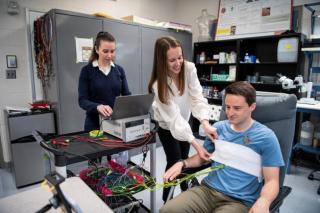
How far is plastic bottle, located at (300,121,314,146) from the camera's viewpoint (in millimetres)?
2914

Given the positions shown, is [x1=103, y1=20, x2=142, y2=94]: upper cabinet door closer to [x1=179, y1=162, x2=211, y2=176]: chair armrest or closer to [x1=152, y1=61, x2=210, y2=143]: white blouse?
[x1=152, y1=61, x2=210, y2=143]: white blouse

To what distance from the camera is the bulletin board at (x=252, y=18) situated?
3.20 meters

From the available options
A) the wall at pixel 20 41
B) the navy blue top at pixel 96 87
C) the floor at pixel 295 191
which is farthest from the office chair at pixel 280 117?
the wall at pixel 20 41

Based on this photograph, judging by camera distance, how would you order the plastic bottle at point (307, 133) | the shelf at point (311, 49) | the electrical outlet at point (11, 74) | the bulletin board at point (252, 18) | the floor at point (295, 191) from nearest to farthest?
the floor at point (295, 191), the shelf at point (311, 49), the electrical outlet at point (11, 74), the plastic bottle at point (307, 133), the bulletin board at point (252, 18)

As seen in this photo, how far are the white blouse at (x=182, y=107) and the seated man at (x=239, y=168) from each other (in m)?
0.24

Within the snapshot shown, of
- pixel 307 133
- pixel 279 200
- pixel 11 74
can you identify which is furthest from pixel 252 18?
pixel 11 74

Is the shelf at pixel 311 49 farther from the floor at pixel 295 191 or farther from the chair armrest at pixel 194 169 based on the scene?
the chair armrest at pixel 194 169

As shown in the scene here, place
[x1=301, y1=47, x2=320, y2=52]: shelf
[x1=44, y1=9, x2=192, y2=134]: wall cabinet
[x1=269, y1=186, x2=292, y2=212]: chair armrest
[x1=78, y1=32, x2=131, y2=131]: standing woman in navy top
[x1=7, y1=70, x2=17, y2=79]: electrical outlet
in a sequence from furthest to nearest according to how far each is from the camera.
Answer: [x1=7, y1=70, x2=17, y2=79]: electrical outlet
[x1=301, y1=47, x2=320, y2=52]: shelf
[x1=44, y1=9, x2=192, y2=134]: wall cabinet
[x1=78, y1=32, x2=131, y2=131]: standing woman in navy top
[x1=269, y1=186, x2=292, y2=212]: chair armrest

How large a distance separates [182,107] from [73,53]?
1543 mm

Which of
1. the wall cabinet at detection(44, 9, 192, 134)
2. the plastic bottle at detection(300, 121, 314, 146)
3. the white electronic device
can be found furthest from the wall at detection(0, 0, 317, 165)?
the white electronic device

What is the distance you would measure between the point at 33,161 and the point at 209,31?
10.6 ft

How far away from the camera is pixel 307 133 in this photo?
115 inches

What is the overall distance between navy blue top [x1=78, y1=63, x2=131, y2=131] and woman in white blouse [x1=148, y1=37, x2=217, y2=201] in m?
0.43

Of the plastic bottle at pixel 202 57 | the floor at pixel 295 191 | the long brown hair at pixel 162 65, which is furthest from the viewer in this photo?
the plastic bottle at pixel 202 57
